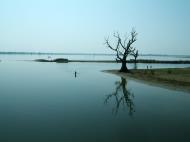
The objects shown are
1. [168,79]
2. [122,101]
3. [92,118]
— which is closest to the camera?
[92,118]

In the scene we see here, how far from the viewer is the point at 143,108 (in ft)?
62.8

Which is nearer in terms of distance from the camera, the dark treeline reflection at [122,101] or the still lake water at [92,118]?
the still lake water at [92,118]

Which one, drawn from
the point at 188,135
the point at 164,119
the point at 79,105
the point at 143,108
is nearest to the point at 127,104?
the point at 143,108

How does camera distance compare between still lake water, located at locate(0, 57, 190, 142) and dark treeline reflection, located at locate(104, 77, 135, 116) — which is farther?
dark treeline reflection, located at locate(104, 77, 135, 116)

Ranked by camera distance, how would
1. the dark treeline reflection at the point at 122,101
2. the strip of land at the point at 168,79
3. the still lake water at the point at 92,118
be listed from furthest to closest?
the strip of land at the point at 168,79 → the dark treeline reflection at the point at 122,101 → the still lake water at the point at 92,118

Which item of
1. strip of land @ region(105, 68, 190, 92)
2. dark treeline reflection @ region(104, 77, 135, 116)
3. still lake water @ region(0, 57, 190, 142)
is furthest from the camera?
strip of land @ region(105, 68, 190, 92)

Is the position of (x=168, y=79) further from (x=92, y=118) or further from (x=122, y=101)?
(x=92, y=118)

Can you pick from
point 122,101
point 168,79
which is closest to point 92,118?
point 122,101

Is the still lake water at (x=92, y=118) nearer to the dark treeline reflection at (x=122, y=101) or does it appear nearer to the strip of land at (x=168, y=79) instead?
the dark treeline reflection at (x=122, y=101)

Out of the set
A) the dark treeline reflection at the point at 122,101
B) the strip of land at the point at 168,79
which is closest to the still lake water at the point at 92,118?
the dark treeline reflection at the point at 122,101

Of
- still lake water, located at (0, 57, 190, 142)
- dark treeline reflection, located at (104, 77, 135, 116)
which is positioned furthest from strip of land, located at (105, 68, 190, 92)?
still lake water, located at (0, 57, 190, 142)

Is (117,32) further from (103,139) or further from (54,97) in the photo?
(103,139)

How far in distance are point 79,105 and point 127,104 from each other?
3.53m

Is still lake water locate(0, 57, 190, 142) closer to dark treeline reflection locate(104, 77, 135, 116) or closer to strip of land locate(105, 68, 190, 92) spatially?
dark treeline reflection locate(104, 77, 135, 116)
